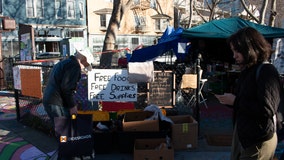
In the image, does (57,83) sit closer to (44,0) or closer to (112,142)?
(112,142)

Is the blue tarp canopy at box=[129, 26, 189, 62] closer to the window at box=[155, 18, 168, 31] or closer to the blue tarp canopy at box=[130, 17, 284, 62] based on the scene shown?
the blue tarp canopy at box=[130, 17, 284, 62]

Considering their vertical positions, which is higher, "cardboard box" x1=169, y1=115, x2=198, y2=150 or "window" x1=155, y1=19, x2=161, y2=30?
"window" x1=155, y1=19, x2=161, y2=30

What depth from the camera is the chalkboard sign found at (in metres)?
5.11

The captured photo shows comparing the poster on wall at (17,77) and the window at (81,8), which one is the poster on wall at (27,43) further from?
the window at (81,8)

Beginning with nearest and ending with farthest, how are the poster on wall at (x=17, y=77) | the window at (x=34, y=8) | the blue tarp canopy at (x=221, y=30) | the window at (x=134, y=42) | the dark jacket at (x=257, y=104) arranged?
the dark jacket at (x=257, y=104) → the poster on wall at (x=17, y=77) → the blue tarp canopy at (x=221, y=30) → the window at (x=34, y=8) → the window at (x=134, y=42)

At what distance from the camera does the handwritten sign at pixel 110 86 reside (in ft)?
15.8

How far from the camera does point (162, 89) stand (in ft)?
16.8

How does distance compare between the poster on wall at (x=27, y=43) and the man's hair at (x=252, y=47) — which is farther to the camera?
the poster on wall at (x=27, y=43)

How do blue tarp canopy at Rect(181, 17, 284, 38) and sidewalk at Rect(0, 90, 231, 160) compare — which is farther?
blue tarp canopy at Rect(181, 17, 284, 38)

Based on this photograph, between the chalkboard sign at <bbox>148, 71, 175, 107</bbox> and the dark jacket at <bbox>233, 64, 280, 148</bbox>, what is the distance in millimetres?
3014

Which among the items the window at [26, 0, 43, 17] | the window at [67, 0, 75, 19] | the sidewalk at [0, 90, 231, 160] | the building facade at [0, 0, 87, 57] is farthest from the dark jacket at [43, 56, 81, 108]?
the window at [67, 0, 75, 19]

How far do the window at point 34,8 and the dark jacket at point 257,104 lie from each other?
85.0 feet

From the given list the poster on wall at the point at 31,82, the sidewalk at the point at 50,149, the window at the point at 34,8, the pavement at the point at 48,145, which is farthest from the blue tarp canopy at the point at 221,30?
the window at the point at 34,8

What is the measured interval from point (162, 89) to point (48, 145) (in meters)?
2.41
